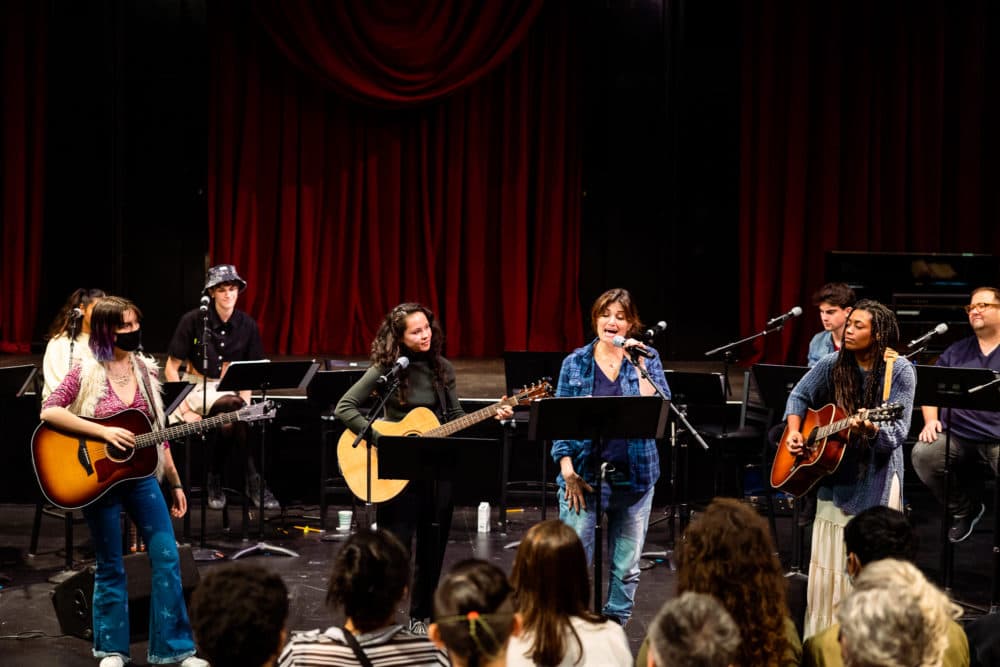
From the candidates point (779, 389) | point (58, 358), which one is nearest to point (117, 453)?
point (58, 358)

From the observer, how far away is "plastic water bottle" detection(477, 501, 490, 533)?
8903 mm

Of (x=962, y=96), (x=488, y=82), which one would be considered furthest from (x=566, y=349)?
(x=962, y=96)

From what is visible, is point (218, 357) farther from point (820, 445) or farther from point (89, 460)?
point (820, 445)

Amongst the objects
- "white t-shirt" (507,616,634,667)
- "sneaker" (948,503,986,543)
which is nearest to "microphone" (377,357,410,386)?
"white t-shirt" (507,616,634,667)

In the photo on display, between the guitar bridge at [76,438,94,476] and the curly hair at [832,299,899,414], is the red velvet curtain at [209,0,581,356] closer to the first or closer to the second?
the curly hair at [832,299,899,414]

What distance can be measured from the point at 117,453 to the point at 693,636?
3598 mm

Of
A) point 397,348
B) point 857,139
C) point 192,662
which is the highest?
point 857,139

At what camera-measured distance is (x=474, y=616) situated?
3.12 metres

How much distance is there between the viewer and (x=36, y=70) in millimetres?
12391

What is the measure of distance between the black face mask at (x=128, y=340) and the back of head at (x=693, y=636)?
11.4ft

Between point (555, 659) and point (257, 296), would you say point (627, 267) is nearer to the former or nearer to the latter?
point (257, 296)

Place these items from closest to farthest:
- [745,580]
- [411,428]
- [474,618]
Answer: [474,618] < [745,580] < [411,428]

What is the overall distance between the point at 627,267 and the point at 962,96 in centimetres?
395

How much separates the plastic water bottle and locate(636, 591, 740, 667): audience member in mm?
6035
